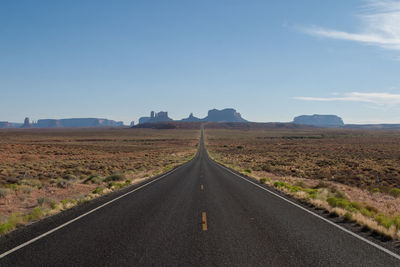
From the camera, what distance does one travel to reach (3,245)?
696 centimetres

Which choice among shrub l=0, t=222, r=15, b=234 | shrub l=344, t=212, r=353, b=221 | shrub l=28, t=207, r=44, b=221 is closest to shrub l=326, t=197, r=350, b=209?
shrub l=344, t=212, r=353, b=221

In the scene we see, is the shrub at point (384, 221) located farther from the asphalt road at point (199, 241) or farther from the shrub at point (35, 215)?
the shrub at point (35, 215)

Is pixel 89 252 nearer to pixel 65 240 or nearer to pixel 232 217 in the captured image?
pixel 65 240

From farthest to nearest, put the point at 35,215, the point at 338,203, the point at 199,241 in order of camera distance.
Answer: the point at 338,203
the point at 35,215
the point at 199,241

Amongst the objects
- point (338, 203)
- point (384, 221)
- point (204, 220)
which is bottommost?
point (338, 203)

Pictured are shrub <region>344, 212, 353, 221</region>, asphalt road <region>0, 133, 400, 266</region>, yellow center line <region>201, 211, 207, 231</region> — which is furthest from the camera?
shrub <region>344, 212, 353, 221</region>

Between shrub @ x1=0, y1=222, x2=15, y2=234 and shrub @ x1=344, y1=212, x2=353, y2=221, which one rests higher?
shrub @ x1=0, y1=222, x2=15, y2=234

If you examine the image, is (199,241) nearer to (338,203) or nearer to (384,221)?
(384,221)

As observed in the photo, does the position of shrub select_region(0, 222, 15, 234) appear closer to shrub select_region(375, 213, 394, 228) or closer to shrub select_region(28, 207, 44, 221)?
shrub select_region(28, 207, 44, 221)

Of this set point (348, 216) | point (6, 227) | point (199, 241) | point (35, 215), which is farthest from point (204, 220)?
point (35, 215)

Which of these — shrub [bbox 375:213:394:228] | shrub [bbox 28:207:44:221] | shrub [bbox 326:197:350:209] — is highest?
shrub [bbox 375:213:394:228]

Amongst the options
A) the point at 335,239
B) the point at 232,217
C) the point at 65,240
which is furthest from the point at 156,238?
the point at 335,239

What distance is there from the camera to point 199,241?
7.03m

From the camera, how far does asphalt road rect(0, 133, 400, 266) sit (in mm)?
5836
